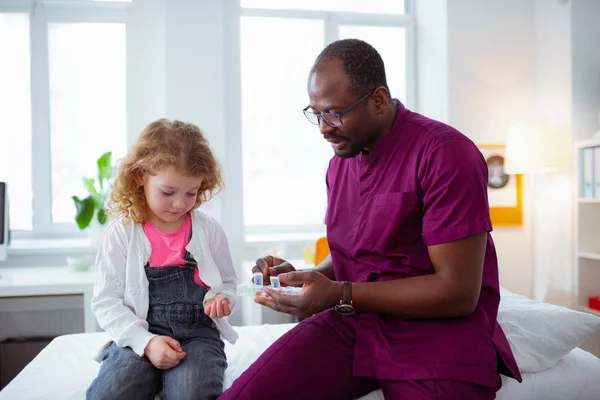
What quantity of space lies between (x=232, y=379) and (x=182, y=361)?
0.20 metres

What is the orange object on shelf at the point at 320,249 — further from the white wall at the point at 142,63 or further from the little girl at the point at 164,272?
the white wall at the point at 142,63

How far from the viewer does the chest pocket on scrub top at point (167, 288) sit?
1.42 meters

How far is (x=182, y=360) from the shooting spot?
1.30 meters

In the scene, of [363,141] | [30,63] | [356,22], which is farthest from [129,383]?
[356,22]

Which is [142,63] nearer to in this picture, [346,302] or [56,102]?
[56,102]

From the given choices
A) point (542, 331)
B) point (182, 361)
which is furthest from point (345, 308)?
point (542, 331)

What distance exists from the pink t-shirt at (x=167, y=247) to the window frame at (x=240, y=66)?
1646 mm

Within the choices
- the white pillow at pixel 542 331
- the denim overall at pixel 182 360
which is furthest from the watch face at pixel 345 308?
the white pillow at pixel 542 331

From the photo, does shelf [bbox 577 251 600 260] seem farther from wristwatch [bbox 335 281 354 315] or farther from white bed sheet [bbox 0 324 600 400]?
wristwatch [bbox 335 281 354 315]

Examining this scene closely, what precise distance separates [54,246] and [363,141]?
2.39 metres

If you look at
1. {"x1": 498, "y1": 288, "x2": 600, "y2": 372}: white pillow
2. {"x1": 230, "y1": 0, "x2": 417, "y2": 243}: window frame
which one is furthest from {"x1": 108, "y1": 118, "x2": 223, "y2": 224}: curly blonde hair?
{"x1": 230, "y1": 0, "x2": 417, "y2": 243}: window frame

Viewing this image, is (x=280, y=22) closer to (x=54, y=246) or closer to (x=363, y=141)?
(x=54, y=246)

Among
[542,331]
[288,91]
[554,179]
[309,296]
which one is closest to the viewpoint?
[309,296]

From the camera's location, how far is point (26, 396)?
51.6 inches
